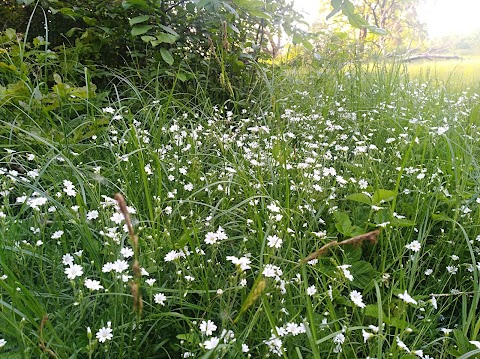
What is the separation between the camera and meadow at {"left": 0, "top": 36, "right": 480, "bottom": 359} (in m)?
1.02

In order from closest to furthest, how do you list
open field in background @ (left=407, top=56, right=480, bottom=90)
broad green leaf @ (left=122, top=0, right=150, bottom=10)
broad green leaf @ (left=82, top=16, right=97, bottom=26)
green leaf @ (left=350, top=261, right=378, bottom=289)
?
green leaf @ (left=350, top=261, right=378, bottom=289) < broad green leaf @ (left=122, top=0, right=150, bottom=10) < broad green leaf @ (left=82, top=16, right=97, bottom=26) < open field in background @ (left=407, top=56, right=480, bottom=90)

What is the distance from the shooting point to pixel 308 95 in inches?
115

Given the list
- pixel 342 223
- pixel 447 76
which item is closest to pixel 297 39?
pixel 342 223

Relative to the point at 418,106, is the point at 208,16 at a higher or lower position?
higher

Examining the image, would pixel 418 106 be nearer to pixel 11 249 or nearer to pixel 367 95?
pixel 367 95

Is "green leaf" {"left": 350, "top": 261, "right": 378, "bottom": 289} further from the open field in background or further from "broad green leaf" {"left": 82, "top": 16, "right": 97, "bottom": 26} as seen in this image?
the open field in background

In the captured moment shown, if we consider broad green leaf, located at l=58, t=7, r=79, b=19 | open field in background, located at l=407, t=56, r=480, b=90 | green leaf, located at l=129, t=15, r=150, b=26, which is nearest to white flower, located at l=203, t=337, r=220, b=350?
green leaf, located at l=129, t=15, r=150, b=26

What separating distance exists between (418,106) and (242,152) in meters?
1.56

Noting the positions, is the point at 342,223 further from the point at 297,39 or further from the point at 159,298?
the point at 297,39

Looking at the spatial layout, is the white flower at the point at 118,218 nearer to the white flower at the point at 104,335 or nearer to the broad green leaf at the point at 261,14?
the white flower at the point at 104,335

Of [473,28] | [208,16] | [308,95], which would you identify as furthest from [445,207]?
[473,28]

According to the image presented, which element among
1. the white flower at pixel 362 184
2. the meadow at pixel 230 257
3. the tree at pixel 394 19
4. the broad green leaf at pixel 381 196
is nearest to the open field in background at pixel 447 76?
the tree at pixel 394 19

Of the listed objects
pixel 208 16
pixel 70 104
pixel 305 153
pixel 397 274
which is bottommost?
pixel 397 274

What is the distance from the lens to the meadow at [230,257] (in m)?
1.02
